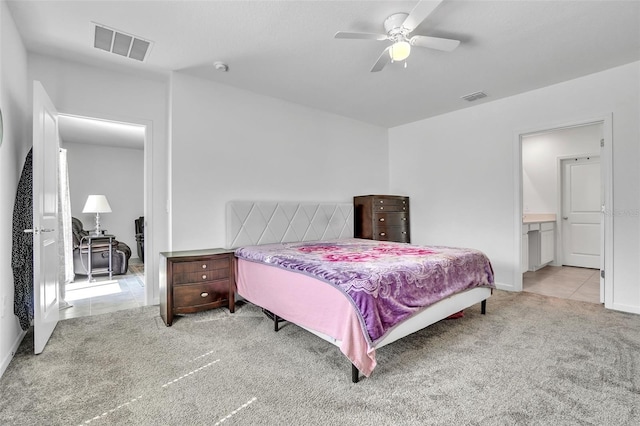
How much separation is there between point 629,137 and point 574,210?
10.4 feet

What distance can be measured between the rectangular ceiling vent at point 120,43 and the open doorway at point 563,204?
→ 225 inches

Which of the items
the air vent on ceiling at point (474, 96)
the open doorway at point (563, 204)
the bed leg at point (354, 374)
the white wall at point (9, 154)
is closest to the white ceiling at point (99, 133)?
the white wall at point (9, 154)

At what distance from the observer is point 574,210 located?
19.7 feet

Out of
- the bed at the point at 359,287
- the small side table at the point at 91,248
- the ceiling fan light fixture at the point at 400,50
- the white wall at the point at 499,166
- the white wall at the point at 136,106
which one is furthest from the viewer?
the small side table at the point at 91,248

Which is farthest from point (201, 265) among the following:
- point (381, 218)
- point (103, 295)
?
point (381, 218)

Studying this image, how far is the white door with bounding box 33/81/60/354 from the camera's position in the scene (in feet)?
7.73

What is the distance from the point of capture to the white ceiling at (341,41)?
7.88 ft

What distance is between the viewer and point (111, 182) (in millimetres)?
6785

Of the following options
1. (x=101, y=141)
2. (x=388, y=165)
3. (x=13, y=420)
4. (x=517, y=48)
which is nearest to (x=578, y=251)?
(x=388, y=165)

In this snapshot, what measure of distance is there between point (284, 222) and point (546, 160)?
561cm

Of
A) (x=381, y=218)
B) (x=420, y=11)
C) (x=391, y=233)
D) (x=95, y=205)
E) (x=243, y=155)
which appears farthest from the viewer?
(x=95, y=205)

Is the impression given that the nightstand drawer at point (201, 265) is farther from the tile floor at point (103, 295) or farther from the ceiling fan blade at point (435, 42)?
the ceiling fan blade at point (435, 42)

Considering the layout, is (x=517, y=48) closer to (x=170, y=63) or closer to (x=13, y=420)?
(x=170, y=63)

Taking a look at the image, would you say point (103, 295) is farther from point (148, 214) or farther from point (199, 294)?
point (199, 294)
